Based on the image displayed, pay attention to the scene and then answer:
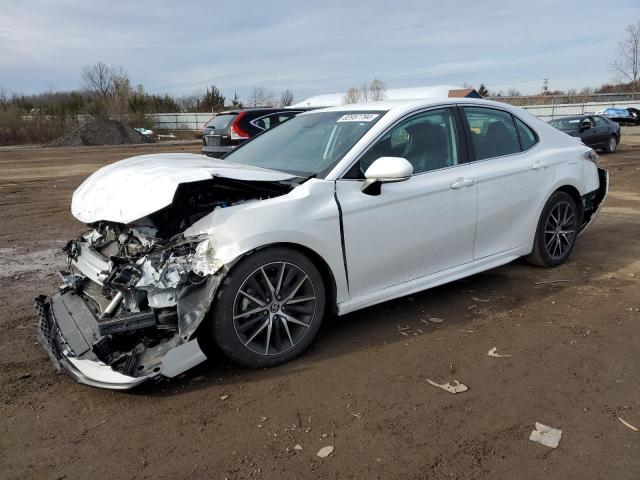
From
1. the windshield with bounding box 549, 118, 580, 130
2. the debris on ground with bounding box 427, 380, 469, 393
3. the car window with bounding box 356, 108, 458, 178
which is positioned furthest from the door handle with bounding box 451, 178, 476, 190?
the windshield with bounding box 549, 118, 580, 130

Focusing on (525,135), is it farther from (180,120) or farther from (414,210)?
(180,120)

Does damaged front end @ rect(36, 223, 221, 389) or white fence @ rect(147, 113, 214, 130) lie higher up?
white fence @ rect(147, 113, 214, 130)

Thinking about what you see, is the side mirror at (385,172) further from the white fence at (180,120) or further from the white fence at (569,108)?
the white fence at (180,120)

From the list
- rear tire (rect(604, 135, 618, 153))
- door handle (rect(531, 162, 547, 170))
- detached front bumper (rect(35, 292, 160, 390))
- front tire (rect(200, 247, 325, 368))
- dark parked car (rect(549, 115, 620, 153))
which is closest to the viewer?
detached front bumper (rect(35, 292, 160, 390))

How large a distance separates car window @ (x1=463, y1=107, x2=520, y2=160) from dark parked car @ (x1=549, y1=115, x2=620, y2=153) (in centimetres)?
1543

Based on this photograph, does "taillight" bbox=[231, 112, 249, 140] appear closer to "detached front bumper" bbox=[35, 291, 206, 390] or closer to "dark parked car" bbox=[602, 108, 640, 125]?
"detached front bumper" bbox=[35, 291, 206, 390]

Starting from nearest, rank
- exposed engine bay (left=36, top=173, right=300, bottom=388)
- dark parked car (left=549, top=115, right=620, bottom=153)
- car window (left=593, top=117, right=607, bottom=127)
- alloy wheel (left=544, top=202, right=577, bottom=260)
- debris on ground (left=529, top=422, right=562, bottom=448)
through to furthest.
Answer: debris on ground (left=529, top=422, right=562, bottom=448), exposed engine bay (left=36, top=173, right=300, bottom=388), alloy wheel (left=544, top=202, right=577, bottom=260), dark parked car (left=549, top=115, right=620, bottom=153), car window (left=593, top=117, right=607, bottom=127)

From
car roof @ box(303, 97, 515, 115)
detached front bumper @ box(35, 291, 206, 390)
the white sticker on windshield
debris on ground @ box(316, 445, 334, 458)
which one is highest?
car roof @ box(303, 97, 515, 115)

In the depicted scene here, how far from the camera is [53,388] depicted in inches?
132

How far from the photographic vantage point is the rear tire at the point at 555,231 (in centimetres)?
521

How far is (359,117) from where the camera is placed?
437 centimetres

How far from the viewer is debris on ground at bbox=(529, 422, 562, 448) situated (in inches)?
107

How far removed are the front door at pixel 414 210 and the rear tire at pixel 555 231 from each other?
1.14 metres

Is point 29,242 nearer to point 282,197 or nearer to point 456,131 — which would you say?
point 282,197
